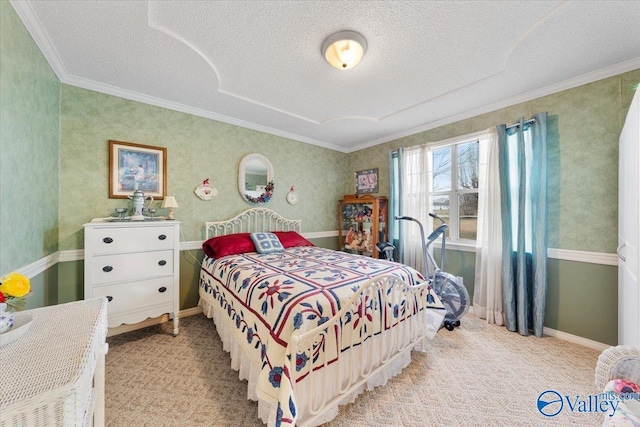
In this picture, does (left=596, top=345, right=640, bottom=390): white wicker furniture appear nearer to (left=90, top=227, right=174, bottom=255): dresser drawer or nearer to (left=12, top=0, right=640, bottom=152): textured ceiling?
(left=12, top=0, right=640, bottom=152): textured ceiling

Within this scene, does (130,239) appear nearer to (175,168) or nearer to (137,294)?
(137,294)

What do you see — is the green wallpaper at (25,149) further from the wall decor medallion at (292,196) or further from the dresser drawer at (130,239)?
the wall decor medallion at (292,196)

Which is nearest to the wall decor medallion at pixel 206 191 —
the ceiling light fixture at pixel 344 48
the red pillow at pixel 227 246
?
the red pillow at pixel 227 246

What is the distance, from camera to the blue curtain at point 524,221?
2.45 metres

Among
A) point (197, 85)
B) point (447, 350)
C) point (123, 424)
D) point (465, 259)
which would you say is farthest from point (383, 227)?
point (123, 424)

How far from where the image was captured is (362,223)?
4.23 meters

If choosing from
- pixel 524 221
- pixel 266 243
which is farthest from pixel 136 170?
pixel 524 221

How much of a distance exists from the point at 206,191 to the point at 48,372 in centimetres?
262

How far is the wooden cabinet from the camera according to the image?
394 centimetres

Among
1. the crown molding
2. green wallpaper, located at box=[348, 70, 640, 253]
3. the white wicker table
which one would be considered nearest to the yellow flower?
the white wicker table

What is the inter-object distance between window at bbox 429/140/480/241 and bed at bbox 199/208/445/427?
1485 mm

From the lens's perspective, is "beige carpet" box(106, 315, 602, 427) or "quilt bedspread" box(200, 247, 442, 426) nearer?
"quilt bedspread" box(200, 247, 442, 426)

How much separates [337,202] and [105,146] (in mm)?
3465

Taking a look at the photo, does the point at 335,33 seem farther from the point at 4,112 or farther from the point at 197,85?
the point at 4,112
